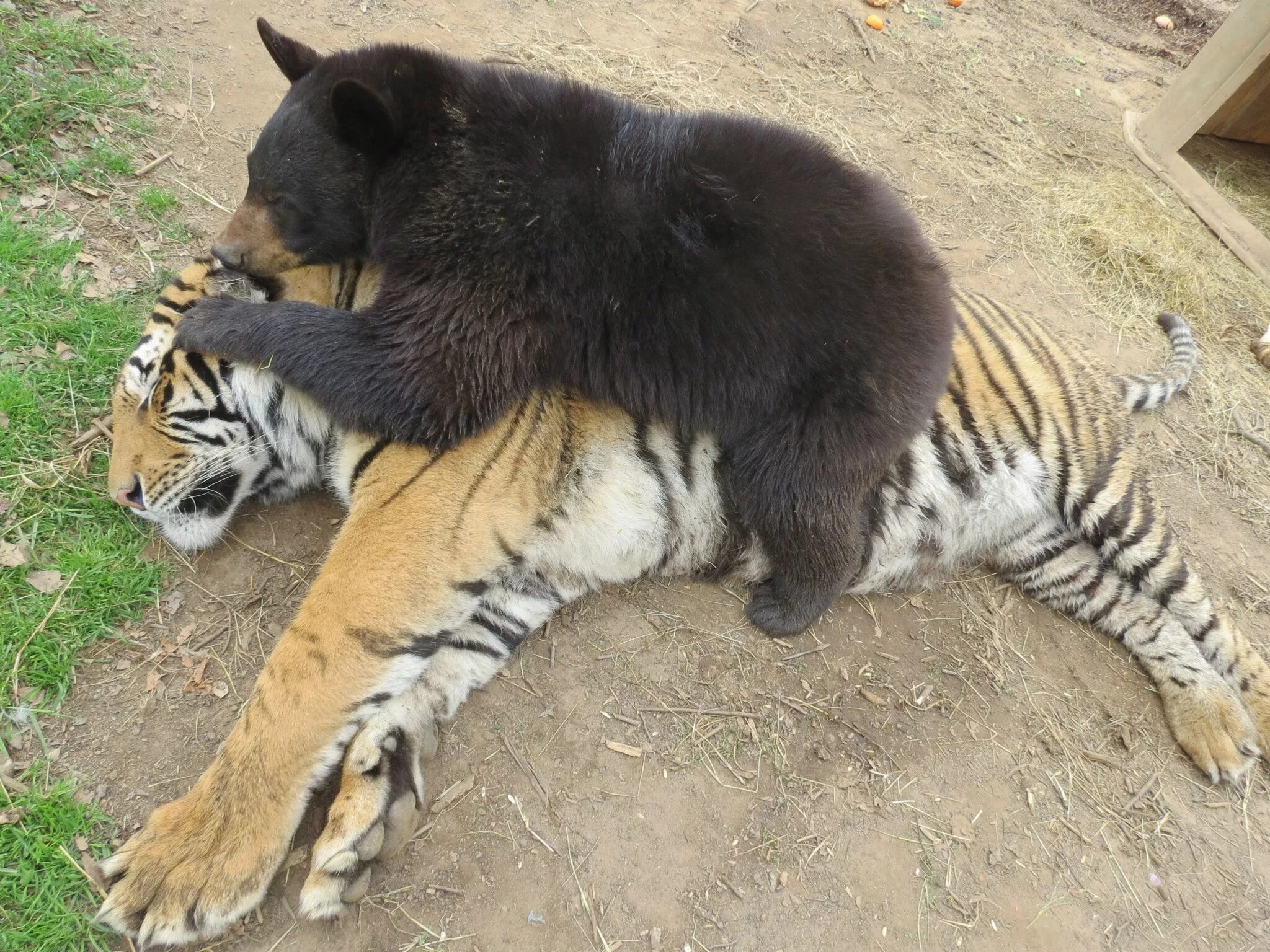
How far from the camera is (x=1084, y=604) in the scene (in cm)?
344

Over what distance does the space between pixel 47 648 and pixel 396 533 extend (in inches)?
48.0

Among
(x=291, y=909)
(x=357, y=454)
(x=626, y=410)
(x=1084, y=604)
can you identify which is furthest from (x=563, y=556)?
(x=1084, y=604)

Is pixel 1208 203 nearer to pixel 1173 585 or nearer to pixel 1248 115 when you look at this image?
pixel 1248 115

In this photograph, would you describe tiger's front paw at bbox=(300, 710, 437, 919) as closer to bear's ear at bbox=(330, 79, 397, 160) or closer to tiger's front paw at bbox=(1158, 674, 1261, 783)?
bear's ear at bbox=(330, 79, 397, 160)

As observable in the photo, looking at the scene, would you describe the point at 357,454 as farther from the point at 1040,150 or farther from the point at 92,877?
the point at 1040,150

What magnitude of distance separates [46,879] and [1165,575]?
4.46 metres

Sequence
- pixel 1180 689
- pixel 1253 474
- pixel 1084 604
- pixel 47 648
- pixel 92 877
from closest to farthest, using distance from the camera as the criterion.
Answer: pixel 92 877, pixel 47 648, pixel 1180 689, pixel 1084 604, pixel 1253 474

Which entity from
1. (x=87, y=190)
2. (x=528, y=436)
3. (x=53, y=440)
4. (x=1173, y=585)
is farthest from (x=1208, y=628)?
(x=87, y=190)

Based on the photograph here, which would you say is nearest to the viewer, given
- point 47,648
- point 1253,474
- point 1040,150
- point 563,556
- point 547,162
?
point 47,648

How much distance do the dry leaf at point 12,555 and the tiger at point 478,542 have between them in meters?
0.36

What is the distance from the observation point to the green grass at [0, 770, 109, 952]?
78.7 inches

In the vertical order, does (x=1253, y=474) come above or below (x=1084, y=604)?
above

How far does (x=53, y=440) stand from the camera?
9.40 ft

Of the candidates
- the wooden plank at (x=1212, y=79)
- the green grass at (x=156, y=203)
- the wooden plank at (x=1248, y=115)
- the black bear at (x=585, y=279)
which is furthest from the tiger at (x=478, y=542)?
the wooden plank at (x=1248, y=115)
